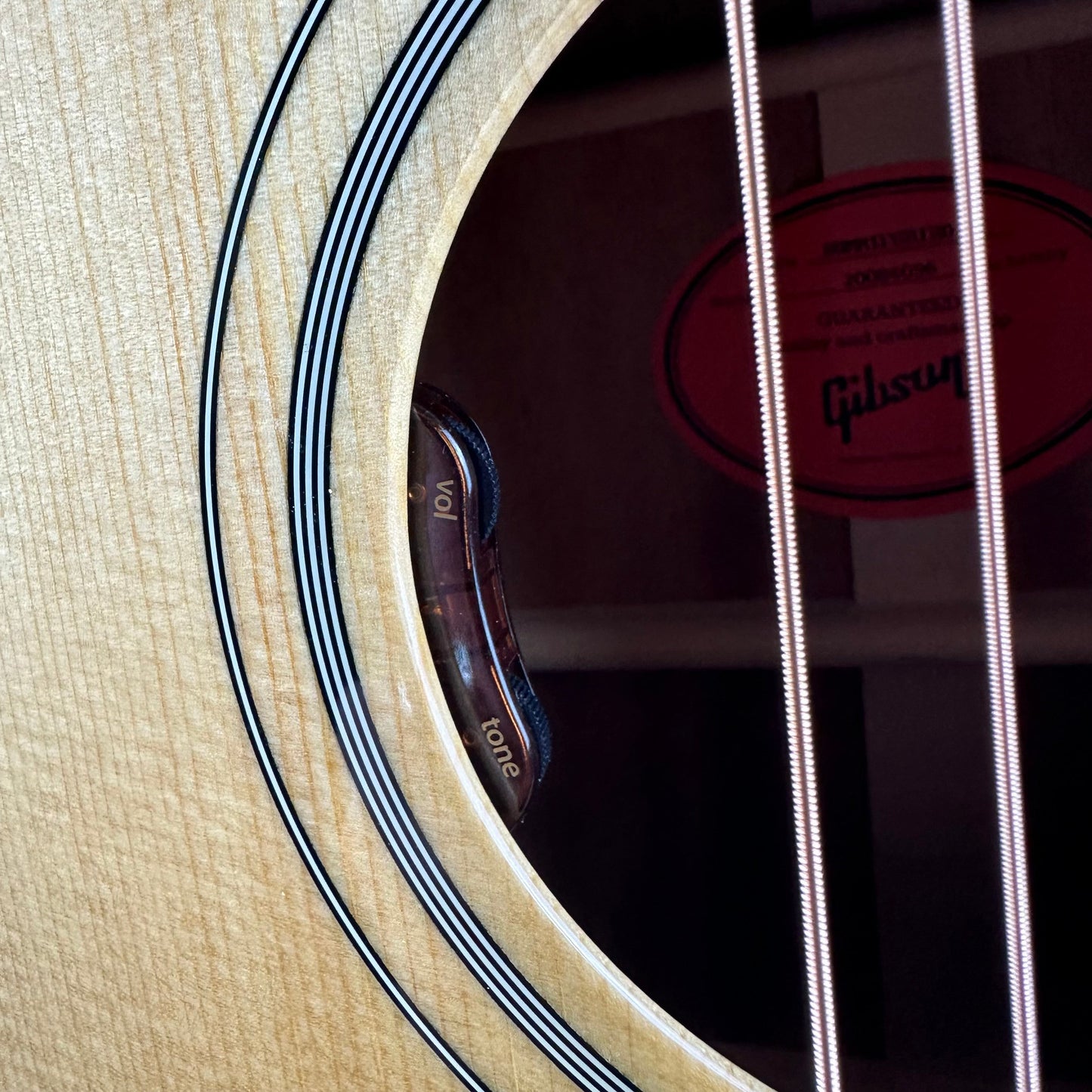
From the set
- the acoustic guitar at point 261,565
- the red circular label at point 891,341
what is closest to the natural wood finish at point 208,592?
the acoustic guitar at point 261,565

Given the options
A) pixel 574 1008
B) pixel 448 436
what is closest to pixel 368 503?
pixel 448 436

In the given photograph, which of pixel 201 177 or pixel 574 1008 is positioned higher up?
pixel 201 177

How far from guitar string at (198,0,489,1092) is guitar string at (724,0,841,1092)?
0.10 meters

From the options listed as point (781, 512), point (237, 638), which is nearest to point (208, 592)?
point (237, 638)

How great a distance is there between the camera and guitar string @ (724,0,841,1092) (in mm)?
250

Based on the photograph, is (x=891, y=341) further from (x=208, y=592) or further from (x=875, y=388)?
(x=208, y=592)

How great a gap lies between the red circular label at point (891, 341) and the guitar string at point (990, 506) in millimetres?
93

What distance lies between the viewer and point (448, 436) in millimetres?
322

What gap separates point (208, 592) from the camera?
12.7 inches

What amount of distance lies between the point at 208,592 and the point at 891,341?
0.77ft

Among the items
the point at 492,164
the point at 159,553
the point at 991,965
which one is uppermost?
the point at 492,164

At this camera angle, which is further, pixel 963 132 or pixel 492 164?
pixel 492 164

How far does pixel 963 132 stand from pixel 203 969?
328 mm

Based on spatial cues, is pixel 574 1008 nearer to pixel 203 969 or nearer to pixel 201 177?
pixel 203 969
